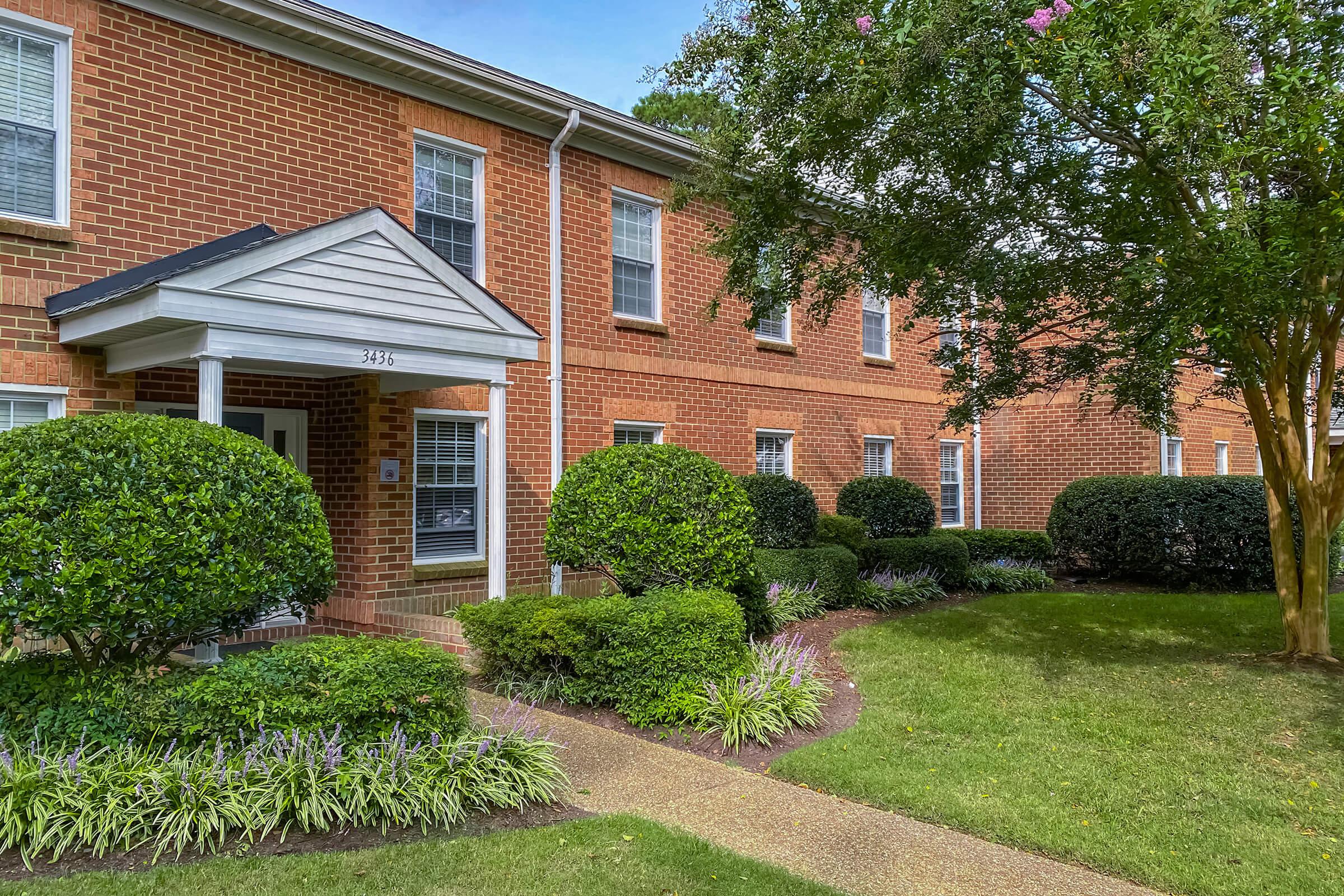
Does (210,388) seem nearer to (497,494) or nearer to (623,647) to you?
(497,494)

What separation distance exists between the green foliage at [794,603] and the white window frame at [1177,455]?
998 cm

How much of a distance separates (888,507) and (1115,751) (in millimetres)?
8726

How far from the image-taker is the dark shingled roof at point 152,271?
24.4 feet

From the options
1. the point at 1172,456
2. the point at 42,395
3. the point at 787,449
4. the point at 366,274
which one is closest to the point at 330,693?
A: the point at 366,274

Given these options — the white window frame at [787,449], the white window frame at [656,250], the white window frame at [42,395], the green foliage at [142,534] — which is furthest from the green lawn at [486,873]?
the white window frame at [787,449]

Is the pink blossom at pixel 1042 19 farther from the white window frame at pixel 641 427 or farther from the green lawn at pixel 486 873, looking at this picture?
the white window frame at pixel 641 427

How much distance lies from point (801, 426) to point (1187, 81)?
382 inches

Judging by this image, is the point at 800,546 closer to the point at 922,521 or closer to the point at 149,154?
A: the point at 922,521

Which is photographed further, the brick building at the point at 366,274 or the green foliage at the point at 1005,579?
the green foliage at the point at 1005,579

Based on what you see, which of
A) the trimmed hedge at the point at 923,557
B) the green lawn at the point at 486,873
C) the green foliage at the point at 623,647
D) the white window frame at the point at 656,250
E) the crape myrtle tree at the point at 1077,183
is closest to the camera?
the green lawn at the point at 486,873

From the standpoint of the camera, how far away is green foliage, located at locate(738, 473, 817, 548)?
13.0 m

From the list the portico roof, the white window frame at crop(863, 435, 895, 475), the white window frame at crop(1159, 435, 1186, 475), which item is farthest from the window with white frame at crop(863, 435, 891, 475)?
the portico roof

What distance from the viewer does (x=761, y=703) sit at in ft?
23.6

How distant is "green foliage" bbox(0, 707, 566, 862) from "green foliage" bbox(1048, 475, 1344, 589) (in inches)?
515
